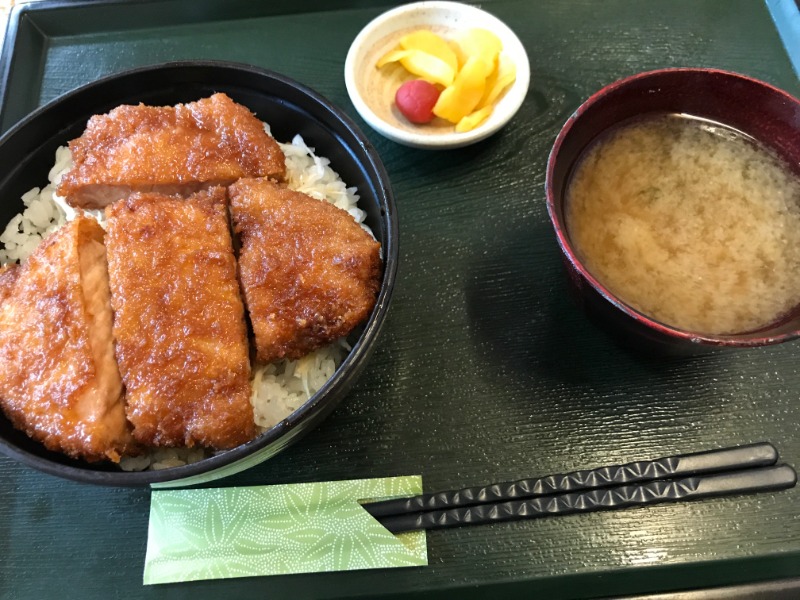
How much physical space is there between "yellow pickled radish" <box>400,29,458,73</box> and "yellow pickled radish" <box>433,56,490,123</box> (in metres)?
0.11

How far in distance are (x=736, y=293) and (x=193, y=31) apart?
239 cm

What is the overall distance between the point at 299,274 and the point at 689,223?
112cm

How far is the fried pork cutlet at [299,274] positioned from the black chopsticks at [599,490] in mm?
527

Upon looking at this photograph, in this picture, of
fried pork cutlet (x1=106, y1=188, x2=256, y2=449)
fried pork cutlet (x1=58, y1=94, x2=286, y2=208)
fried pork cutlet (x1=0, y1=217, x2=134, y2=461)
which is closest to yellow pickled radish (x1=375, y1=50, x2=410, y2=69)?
fried pork cutlet (x1=58, y1=94, x2=286, y2=208)

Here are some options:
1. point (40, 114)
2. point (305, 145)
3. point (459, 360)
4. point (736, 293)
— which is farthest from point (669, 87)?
point (40, 114)

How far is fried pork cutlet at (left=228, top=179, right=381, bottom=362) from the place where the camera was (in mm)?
1541

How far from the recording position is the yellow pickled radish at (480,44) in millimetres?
2164

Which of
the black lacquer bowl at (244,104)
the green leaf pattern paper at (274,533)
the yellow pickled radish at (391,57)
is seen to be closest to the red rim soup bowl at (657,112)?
the black lacquer bowl at (244,104)

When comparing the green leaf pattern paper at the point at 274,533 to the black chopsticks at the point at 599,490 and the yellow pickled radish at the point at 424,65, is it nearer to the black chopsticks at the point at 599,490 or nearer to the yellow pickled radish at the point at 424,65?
the black chopsticks at the point at 599,490

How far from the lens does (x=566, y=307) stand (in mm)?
1854

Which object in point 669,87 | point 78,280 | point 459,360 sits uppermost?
point 669,87

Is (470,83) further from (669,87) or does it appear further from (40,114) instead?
(40,114)

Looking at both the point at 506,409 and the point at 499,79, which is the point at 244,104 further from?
the point at 506,409

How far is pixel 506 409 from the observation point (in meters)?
1.71
